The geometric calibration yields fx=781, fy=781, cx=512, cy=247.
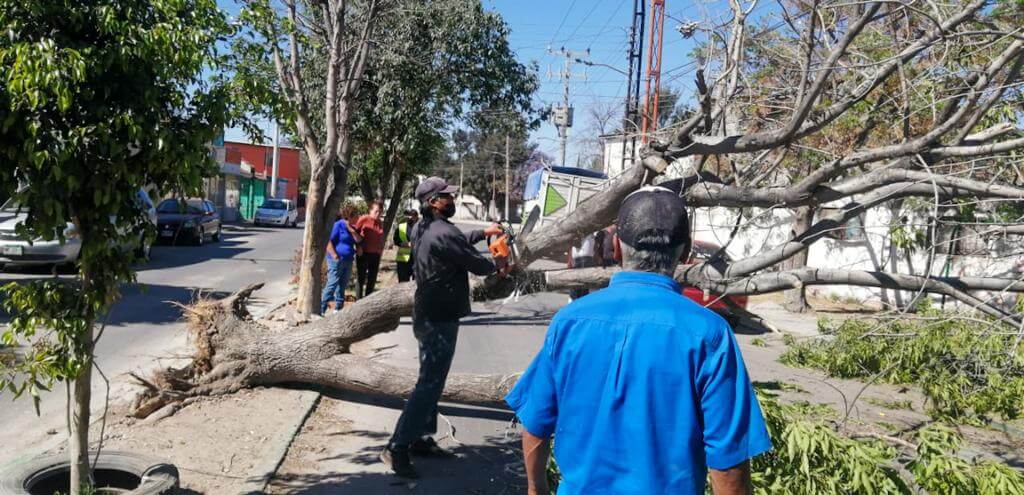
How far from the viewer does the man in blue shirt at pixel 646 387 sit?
2.05m

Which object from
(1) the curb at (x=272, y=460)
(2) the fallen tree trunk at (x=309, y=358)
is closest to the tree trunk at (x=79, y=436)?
(1) the curb at (x=272, y=460)

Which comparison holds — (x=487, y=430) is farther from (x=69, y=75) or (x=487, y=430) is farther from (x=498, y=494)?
(x=69, y=75)

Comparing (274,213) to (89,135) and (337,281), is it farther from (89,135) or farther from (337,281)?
(89,135)

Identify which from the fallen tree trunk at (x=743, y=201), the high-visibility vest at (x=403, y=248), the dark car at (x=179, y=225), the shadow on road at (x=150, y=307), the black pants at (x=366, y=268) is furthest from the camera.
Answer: the dark car at (x=179, y=225)

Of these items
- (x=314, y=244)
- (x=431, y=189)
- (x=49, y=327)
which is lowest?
(x=49, y=327)

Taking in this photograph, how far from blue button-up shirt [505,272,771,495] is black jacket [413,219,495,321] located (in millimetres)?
2891

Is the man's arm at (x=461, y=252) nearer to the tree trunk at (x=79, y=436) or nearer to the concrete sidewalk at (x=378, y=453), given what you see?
the concrete sidewalk at (x=378, y=453)

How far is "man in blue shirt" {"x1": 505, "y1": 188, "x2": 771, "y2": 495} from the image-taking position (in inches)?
80.8

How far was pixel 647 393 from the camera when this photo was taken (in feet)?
6.87

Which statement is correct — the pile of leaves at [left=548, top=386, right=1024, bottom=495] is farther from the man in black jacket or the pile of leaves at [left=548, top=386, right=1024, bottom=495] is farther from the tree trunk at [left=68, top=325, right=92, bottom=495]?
the tree trunk at [left=68, top=325, right=92, bottom=495]

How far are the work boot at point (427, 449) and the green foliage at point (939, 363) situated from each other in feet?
10.9

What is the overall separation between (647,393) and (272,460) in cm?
385

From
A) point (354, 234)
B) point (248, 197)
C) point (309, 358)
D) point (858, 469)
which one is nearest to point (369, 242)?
point (354, 234)

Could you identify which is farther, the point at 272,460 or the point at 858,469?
the point at 272,460
